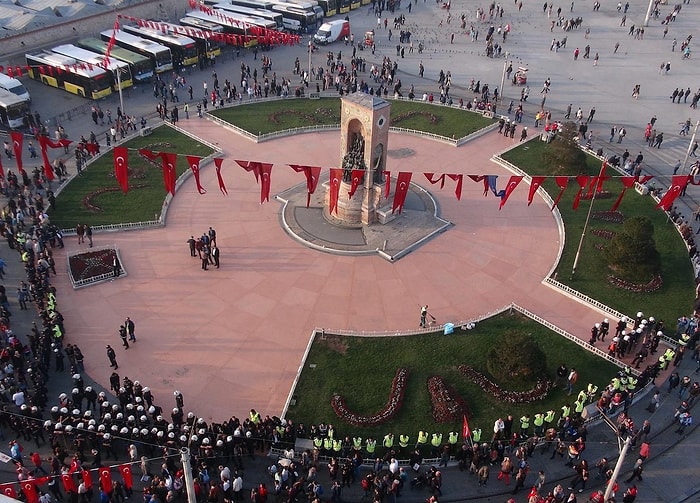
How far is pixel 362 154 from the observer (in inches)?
1416

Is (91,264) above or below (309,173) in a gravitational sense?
below

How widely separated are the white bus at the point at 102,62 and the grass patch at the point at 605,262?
113ft

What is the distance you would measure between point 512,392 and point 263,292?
1311 centimetres

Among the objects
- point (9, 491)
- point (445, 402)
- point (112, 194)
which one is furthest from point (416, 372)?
point (112, 194)

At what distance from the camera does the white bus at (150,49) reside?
57469 mm

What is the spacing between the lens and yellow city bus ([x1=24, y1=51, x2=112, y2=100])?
52594 mm

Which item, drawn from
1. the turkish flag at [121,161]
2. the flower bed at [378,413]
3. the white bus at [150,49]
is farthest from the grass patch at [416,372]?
the white bus at [150,49]

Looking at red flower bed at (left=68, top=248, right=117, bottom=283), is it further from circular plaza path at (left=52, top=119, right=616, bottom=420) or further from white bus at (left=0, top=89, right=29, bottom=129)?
white bus at (left=0, top=89, right=29, bottom=129)

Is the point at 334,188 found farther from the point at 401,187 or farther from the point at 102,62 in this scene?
the point at 102,62

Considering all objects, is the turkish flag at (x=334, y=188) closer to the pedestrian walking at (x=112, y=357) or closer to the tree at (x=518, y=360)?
the tree at (x=518, y=360)

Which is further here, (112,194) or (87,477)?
(112,194)

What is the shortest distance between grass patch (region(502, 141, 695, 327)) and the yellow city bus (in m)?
34.8

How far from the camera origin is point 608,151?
47.4 meters

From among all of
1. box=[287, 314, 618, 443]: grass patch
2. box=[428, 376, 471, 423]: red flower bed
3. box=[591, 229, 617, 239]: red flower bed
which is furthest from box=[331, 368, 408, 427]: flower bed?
box=[591, 229, 617, 239]: red flower bed
